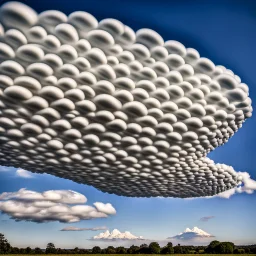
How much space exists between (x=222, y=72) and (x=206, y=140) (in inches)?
69.4

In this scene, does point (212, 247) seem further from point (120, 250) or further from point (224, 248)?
point (120, 250)

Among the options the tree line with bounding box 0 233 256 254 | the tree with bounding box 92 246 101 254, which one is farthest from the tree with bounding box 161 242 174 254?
the tree with bounding box 92 246 101 254

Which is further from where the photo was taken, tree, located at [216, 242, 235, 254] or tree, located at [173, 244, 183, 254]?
tree, located at [173, 244, 183, 254]

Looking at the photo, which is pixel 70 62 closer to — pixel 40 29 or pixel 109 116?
pixel 40 29

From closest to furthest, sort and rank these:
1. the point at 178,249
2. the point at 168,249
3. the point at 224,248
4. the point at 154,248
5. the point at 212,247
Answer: the point at 154,248
the point at 224,248
the point at 212,247
the point at 168,249
the point at 178,249

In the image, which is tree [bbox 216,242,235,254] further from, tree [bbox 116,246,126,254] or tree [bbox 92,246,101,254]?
tree [bbox 92,246,101,254]

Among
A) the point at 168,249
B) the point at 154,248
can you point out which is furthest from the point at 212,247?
the point at 154,248

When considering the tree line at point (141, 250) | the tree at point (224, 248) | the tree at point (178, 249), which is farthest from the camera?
the tree at point (178, 249)

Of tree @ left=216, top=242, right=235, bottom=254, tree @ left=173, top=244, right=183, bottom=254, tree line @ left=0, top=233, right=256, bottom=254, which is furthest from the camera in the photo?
tree @ left=173, top=244, right=183, bottom=254

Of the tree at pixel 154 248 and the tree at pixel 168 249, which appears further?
the tree at pixel 168 249

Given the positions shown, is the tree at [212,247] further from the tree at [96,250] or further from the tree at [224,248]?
the tree at [96,250]

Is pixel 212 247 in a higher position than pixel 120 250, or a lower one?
higher

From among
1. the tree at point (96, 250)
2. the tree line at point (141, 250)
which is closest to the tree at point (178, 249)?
the tree line at point (141, 250)

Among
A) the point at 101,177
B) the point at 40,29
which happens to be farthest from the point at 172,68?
the point at 101,177
